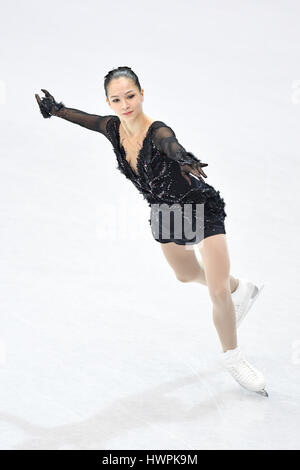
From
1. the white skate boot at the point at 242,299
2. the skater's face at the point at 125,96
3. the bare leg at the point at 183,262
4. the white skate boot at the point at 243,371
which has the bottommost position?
the white skate boot at the point at 243,371

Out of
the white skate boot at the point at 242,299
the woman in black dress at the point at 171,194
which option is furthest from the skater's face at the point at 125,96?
the white skate boot at the point at 242,299

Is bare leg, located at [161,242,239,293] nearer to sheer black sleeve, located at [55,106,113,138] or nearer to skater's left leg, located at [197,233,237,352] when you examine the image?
skater's left leg, located at [197,233,237,352]

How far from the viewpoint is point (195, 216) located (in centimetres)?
294

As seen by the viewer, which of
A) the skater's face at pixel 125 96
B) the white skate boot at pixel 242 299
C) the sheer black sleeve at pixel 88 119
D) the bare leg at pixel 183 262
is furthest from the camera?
the white skate boot at pixel 242 299

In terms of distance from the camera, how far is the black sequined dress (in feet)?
9.34

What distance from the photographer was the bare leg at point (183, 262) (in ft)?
10.5

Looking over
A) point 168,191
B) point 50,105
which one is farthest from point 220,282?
point 50,105

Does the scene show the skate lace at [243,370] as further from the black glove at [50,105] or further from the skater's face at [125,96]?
the black glove at [50,105]

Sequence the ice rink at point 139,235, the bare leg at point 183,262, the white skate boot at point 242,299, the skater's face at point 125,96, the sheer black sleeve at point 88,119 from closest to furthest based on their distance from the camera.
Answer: the skater's face at point 125,96 < the ice rink at point 139,235 < the sheer black sleeve at point 88,119 < the bare leg at point 183,262 < the white skate boot at point 242,299

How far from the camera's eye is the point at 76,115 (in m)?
3.20

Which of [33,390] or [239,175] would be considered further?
[239,175]

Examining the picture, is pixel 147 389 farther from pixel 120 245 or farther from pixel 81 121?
pixel 120 245
